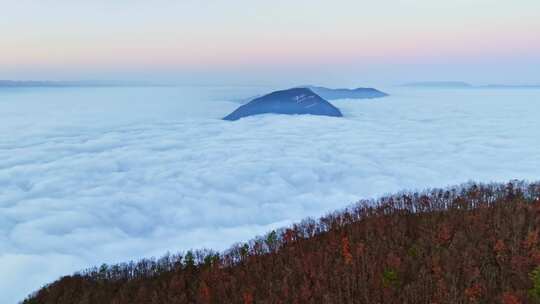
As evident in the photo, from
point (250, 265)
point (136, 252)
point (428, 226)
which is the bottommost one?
point (136, 252)

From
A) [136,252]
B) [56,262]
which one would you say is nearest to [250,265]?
[136,252]

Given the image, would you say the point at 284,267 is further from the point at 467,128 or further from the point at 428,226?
the point at 467,128

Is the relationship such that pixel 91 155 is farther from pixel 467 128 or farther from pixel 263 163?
pixel 467 128

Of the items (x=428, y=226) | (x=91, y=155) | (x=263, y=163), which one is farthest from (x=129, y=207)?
(x=91, y=155)

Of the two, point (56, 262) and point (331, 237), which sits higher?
point (331, 237)

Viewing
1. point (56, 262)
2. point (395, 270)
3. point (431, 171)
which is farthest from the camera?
point (431, 171)

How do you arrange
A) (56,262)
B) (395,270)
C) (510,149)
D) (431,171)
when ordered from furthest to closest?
(510,149), (431,171), (56,262), (395,270)

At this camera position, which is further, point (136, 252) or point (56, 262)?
point (136, 252)
